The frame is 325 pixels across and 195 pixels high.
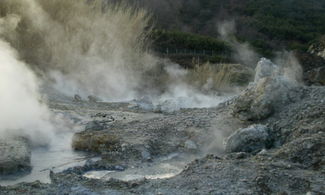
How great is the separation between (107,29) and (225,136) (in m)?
8.91

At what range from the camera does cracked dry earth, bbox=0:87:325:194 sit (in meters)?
5.39

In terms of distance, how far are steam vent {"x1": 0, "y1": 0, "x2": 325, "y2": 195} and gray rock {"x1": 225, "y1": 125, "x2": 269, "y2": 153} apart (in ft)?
0.05

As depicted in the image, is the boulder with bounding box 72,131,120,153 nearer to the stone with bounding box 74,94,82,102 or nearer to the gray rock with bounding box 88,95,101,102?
the stone with bounding box 74,94,82,102

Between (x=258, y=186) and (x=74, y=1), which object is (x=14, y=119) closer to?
(x=258, y=186)

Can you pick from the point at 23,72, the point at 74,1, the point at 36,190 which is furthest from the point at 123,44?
the point at 36,190

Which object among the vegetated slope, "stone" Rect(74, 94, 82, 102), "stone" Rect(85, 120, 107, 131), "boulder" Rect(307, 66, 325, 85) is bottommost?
"stone" Rect(85, 120, 107, 131)

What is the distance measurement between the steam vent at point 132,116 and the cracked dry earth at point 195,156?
19mm

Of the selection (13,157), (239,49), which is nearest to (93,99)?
(13,157)

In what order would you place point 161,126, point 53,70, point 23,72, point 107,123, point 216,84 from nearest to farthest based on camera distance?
point 161,126
point 107,123
point 23,72
point 53,70
point 216,84

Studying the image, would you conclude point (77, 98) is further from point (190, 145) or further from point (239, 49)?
point (239, 49)

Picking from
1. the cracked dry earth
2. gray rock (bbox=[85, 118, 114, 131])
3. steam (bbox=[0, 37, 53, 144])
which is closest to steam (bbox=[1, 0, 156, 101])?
the cracked dry earth

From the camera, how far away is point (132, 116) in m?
10.6

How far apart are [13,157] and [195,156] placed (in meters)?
2.53

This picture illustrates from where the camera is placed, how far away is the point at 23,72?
10.3 metres
